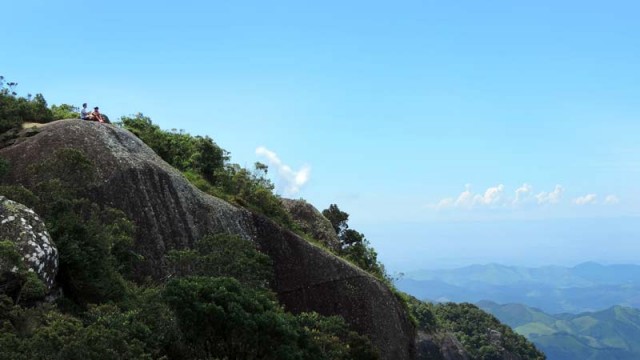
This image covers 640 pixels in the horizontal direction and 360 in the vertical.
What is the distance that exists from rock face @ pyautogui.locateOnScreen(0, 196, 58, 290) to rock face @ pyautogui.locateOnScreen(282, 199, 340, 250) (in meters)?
20.6

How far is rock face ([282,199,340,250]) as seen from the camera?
122 ft

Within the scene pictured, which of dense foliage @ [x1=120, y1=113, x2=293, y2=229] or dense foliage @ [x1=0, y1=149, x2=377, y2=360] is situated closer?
dense foliage @ [x1=0, y1=149, x2=377, y2=360]

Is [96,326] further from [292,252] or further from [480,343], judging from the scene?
A: [480,343]

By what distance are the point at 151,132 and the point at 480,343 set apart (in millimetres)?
85208

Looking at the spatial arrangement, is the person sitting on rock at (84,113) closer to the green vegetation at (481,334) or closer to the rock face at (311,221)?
the rock face at (311,221)

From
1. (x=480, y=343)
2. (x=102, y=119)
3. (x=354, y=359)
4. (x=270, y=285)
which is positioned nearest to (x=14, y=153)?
(x=102, y=119)

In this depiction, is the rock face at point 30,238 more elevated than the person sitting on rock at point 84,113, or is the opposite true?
the person sitting on rock at point 84,113

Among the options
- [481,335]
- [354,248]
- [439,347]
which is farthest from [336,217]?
[481,335]

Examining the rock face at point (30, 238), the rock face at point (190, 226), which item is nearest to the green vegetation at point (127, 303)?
the rock face at point (30, 238)

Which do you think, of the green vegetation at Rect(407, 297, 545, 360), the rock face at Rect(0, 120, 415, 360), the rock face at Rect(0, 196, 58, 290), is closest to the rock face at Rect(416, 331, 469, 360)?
the rock face at Rect(0, 120, 415, 360)

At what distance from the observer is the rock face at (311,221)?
3731 cm

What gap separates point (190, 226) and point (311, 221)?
1343cm

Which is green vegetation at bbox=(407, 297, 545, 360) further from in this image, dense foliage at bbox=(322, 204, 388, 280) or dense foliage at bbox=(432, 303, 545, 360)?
dense foliage at bbox=(322, 204, 388, 280)

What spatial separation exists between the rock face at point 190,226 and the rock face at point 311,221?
27.6 ft
